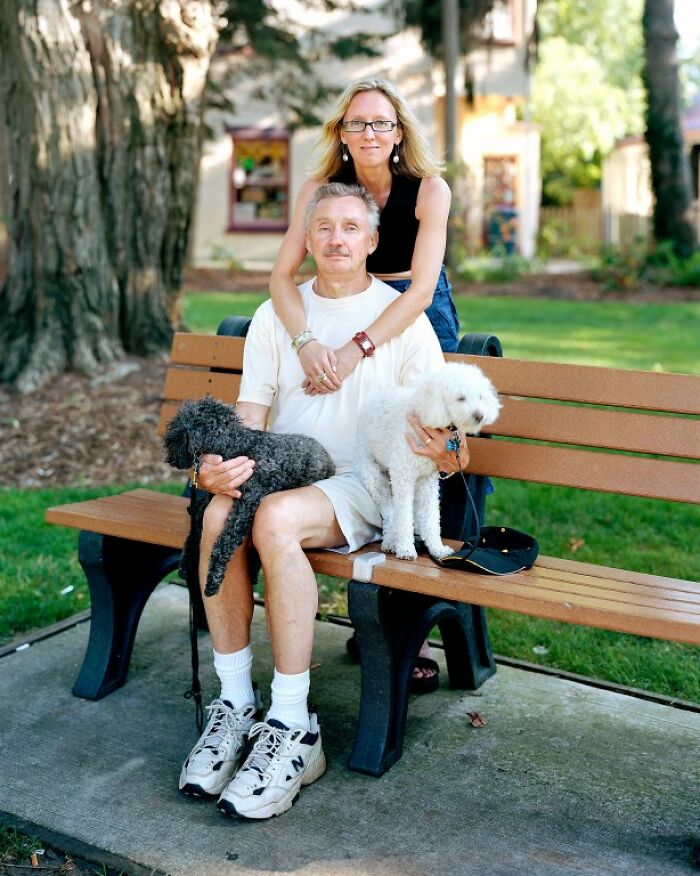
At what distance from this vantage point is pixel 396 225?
155 inches

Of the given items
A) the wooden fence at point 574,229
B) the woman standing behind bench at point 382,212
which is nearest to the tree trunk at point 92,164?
the woman standing behind bench at point 382,212

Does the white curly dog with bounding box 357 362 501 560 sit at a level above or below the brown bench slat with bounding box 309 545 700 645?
above

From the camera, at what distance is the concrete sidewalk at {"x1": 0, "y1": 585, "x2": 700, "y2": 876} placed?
2898 millimetres

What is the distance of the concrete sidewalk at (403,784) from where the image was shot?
9.51ft

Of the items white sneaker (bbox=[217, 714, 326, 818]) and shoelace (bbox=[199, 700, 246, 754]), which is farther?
shoelace (bbox=[199, 700, 246, 754])

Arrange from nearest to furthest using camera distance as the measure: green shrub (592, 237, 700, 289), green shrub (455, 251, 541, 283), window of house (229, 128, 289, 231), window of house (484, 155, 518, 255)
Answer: green shrub (592, 237, 700, 289), green shrub (455, 251, 541, 283), window of house (229, 128, 289, 231), window of house (484, 155, 518, 255)

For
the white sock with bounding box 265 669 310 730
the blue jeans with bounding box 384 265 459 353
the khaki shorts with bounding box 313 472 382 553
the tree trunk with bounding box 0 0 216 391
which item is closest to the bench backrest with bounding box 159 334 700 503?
the blue jeans with bounding box 384 265 459 353

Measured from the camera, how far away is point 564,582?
3.21 meters

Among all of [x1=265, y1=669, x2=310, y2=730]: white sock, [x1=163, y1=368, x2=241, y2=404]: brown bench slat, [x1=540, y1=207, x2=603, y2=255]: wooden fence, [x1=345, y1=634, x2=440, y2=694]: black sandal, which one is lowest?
[x1=345, y1=634, x2=440, y2=694]: black sandal

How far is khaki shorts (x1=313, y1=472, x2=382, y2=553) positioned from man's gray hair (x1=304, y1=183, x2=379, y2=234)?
0.90m

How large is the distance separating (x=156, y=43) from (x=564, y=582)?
5.57 m

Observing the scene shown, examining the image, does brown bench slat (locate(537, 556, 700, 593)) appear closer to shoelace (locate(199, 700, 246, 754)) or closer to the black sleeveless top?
shoelace (locate(199, 700, 246, 754))

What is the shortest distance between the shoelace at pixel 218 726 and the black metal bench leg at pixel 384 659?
40 centimetres

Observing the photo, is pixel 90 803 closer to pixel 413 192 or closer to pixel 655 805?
pixel 655 805
